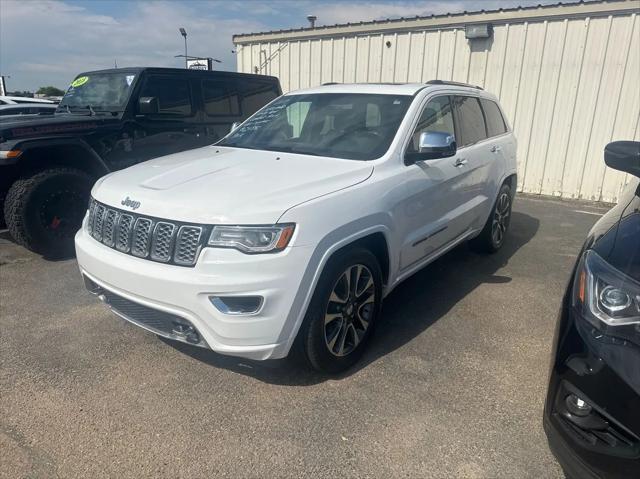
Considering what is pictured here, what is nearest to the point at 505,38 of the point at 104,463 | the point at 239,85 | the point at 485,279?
the point at 239,85

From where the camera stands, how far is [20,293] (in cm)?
429

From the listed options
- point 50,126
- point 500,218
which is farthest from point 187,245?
point 500,218

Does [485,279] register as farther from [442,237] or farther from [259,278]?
[259,278]

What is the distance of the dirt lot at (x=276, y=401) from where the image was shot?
234 centimetres

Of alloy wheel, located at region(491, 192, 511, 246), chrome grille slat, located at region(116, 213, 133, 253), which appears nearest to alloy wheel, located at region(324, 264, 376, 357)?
chrome grille slat, located at region(116, 213, 133, 253)

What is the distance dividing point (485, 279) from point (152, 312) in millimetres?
3238

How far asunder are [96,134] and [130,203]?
3062 millimetres

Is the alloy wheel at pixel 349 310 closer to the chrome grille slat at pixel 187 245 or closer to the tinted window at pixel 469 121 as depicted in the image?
the chrome grille slat at pixel 187 245

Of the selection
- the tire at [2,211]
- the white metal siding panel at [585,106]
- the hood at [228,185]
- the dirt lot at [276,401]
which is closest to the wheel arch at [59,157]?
the tire at [2,211]

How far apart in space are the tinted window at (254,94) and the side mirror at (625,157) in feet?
18.0

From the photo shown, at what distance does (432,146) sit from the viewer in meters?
3.35

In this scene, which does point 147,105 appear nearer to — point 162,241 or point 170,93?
point 170,93

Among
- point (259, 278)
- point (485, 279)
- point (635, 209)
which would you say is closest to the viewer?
point (635, 209)

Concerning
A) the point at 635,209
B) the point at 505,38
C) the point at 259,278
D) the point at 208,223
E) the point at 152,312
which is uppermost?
the point at 505,38
